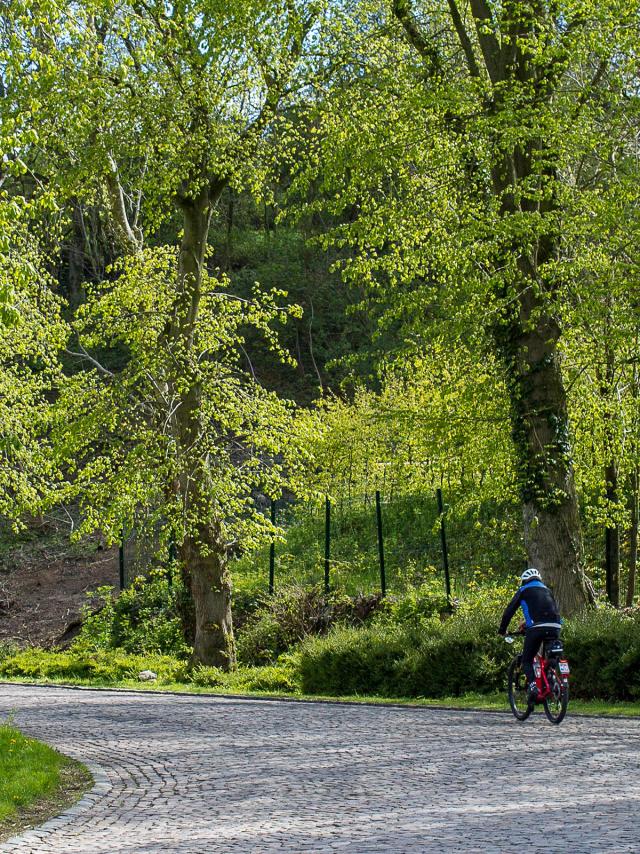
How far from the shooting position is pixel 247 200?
50.1 m

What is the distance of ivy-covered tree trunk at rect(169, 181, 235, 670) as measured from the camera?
66.9 feet

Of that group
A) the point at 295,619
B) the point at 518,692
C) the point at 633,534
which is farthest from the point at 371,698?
the point at 633,534

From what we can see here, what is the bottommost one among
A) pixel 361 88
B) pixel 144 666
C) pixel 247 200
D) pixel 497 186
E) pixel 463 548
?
pixel 144 666

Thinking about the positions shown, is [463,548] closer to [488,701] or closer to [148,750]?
[488,701]

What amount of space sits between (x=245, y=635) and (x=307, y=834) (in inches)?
621

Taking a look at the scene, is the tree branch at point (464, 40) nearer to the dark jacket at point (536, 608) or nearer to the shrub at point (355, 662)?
the shrub at point (355, 662)

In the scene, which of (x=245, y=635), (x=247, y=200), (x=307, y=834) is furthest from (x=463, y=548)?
(x=247, y=200)

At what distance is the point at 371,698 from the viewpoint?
56.1ft

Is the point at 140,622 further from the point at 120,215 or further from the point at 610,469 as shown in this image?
the point at 610,469

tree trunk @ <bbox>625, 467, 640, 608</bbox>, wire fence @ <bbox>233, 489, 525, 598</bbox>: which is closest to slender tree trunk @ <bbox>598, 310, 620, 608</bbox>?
tree trunk @ <bbox>625, 467, 640, 608</bbox>

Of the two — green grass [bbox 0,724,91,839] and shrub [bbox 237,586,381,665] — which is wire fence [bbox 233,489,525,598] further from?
green grass [bbox 0,724,91,839]

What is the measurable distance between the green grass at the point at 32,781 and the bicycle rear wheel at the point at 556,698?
5.34 metres

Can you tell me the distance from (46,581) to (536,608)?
22.4 m

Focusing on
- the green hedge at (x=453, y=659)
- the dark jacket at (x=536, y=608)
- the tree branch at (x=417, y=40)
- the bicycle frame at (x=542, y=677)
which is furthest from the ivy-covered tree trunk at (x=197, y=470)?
the bicycle frame at (x=542, y=677)
